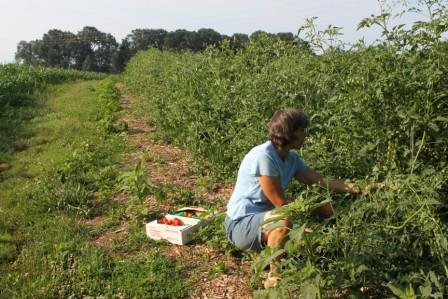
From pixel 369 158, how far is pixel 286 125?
726 mm

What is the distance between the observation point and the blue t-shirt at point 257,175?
3719mm

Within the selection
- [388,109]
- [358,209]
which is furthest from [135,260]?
[388,109]

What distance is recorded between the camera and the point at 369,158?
3.93m

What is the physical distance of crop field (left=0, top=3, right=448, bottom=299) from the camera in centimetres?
305

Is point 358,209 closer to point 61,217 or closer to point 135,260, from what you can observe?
point 135,260

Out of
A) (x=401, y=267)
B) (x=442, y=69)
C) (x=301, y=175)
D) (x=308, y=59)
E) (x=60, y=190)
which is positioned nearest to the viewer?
(x=401, y=267)

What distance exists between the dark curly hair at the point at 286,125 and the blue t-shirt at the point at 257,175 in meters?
0.10

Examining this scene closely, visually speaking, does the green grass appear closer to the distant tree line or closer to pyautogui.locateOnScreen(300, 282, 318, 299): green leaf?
pyautogui.locateOnScreen(300, 282, 318, 299): green leaf

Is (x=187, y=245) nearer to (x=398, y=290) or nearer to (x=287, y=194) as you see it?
(x=287, y=194)

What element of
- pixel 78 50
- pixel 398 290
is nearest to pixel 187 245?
pixel 398 290

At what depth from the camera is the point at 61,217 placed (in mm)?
5281

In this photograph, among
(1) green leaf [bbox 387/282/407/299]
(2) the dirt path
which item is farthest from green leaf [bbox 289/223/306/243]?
(2) the dirt path

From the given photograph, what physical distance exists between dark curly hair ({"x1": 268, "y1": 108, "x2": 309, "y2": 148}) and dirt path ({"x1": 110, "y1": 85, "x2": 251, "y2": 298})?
106 centimetres

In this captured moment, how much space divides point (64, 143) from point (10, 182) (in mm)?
2237
